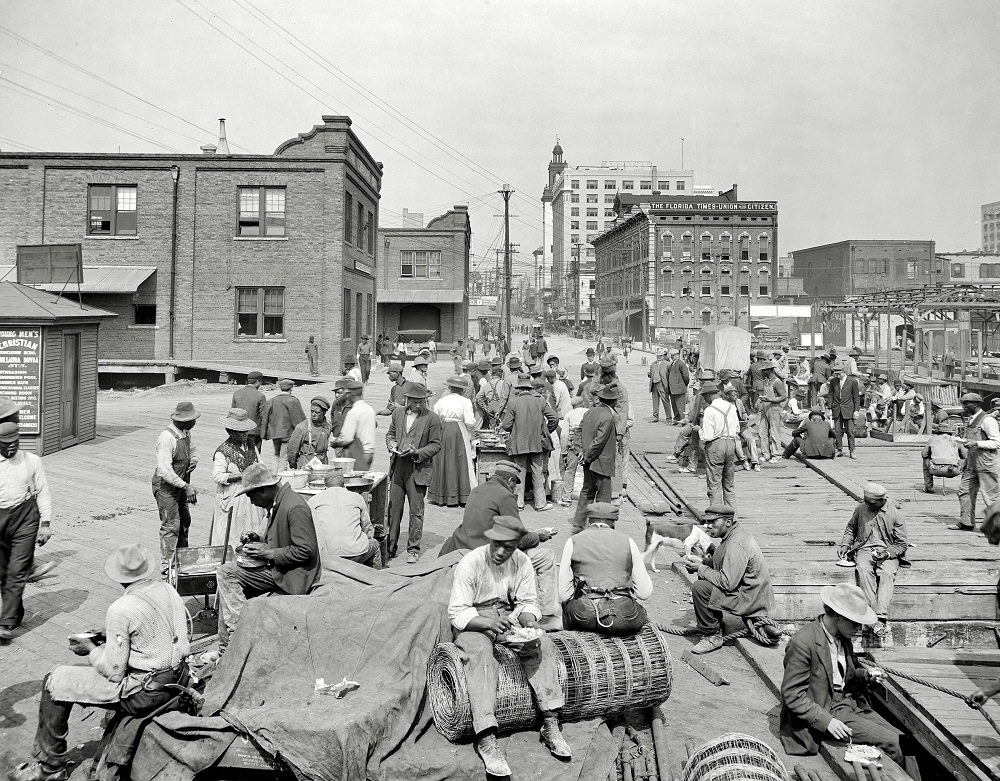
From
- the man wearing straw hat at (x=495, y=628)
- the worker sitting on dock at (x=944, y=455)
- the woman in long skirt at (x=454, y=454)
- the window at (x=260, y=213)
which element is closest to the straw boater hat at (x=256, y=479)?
the man wearing straw hat at (x=495, y=628)

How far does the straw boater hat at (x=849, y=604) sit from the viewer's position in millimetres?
5566

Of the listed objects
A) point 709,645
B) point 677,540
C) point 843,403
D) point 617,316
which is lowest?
point 709,645

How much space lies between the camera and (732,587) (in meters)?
7.80

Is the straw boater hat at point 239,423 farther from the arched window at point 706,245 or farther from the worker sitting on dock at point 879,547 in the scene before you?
the arched window at point 706,245

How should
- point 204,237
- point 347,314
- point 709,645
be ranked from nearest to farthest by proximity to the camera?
point 709,645, point 204,237, point 347,314

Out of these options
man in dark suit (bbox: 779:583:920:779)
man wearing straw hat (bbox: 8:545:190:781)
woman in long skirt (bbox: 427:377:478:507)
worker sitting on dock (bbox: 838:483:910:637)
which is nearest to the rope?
man in dark suit (bbox: 779:583:920:779)

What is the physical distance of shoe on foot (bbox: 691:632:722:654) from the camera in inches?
299

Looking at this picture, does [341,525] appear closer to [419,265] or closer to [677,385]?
[677,385]

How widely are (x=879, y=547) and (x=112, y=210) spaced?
109 feet

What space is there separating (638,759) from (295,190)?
31061mm

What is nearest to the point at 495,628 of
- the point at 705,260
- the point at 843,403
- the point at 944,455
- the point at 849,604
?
the point at 849,604

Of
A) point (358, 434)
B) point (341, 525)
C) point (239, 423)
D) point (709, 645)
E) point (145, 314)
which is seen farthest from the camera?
point (145, 314)

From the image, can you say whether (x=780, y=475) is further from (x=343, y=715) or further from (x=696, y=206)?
(x=696, y=206)

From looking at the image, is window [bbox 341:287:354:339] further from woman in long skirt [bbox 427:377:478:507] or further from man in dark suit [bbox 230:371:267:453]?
woman in long skirt [bbox 427:377:478:507]
